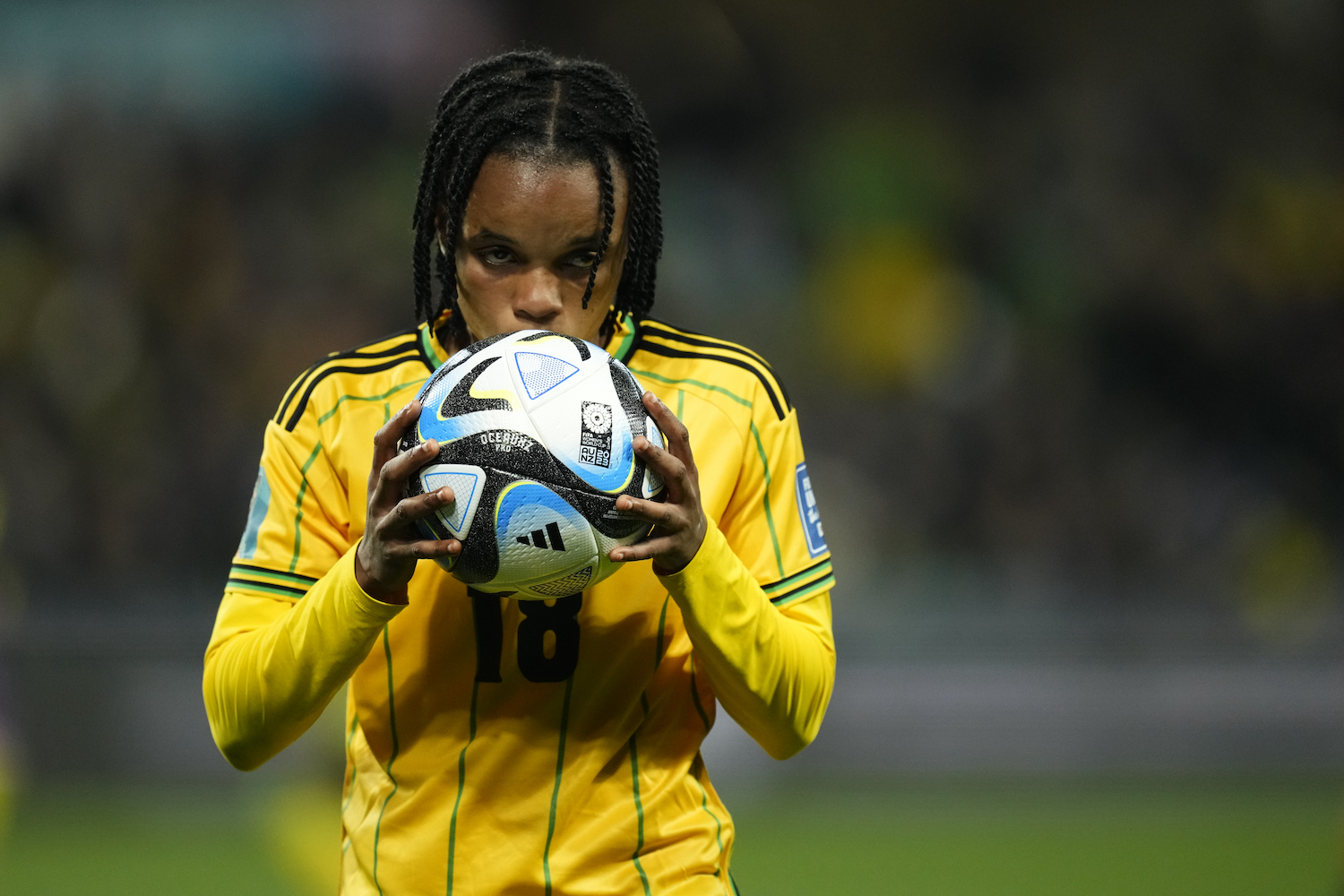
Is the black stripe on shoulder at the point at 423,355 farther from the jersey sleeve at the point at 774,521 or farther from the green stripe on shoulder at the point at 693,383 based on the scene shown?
the jersey sleeve at the point at 774,521

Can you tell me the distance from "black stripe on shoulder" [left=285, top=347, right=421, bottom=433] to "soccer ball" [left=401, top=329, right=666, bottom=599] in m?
0.50

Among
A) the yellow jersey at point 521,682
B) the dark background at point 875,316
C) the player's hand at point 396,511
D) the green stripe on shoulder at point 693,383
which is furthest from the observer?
the dark background at point 875,316

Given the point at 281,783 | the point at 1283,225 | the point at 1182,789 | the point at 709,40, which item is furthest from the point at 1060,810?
the point at 709,40

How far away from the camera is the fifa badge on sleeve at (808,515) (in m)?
2.56

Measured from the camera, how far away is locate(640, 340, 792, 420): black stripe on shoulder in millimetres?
2596

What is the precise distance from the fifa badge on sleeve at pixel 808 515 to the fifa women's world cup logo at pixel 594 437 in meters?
0.62

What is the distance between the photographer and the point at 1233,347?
10.1 metres

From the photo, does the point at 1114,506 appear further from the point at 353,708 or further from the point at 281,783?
the point at 353,708

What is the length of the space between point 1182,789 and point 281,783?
191 inches

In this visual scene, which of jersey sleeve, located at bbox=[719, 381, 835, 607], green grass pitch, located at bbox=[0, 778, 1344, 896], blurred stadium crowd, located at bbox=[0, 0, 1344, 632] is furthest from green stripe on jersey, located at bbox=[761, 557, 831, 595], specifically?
blurred stadium crowd, located at bbox=[0, 0, 1344, 632]

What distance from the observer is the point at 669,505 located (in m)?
2.03

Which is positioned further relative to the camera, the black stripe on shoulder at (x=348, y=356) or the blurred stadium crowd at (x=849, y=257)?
the blurred stadium crowd at (x=849, y=257)

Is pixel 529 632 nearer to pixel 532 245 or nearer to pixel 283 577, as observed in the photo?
pixel 283 577

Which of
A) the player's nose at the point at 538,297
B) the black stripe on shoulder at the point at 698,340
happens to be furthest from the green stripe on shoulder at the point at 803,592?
the player's nose at the point at 538,297
